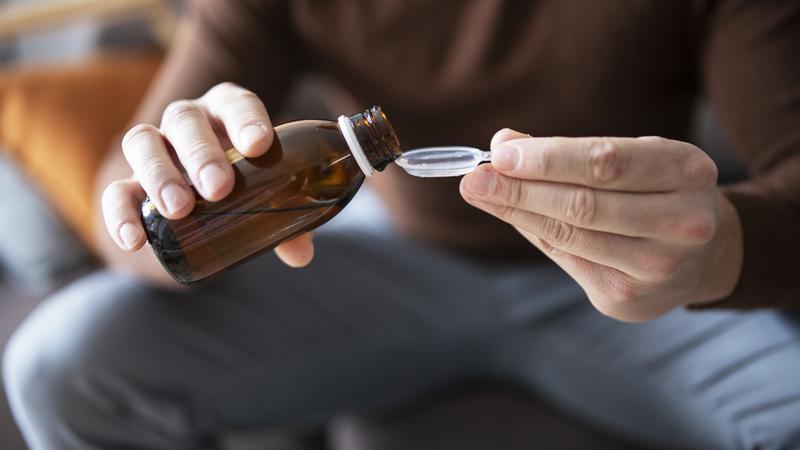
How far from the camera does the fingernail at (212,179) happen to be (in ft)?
1.78

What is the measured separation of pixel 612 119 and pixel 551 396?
16.1 inches

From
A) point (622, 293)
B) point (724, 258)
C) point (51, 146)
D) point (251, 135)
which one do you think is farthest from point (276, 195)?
point (51, 146)

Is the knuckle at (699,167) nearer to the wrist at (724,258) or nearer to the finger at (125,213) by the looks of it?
the wrist at (724,258)

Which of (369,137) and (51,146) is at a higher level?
(51,146)

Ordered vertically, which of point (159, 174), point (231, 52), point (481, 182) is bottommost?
point (481, 182)

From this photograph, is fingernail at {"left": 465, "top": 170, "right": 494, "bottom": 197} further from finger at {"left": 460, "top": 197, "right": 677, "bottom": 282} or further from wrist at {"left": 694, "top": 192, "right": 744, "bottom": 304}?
wrist at {"left": 694, "top": 192, "right": 744, "bottom": 304}

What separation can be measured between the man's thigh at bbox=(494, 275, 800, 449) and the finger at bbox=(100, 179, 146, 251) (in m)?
0.59

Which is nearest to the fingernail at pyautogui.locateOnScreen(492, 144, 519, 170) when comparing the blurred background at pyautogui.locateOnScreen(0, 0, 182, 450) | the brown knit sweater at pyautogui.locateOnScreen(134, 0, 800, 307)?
the brown knit sweater at pyautogui.locateOnScreen(134, 0, 800, 307)

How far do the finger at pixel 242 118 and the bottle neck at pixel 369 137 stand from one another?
0.07m

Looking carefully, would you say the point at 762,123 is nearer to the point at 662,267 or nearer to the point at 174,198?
the point at 662,267

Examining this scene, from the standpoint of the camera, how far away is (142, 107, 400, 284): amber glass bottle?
57 centimetres

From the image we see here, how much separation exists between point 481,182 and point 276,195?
0.18m

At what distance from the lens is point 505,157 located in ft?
1.67

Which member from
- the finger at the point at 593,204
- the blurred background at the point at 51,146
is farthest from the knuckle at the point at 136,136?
the blurred background at the point at 51,146
